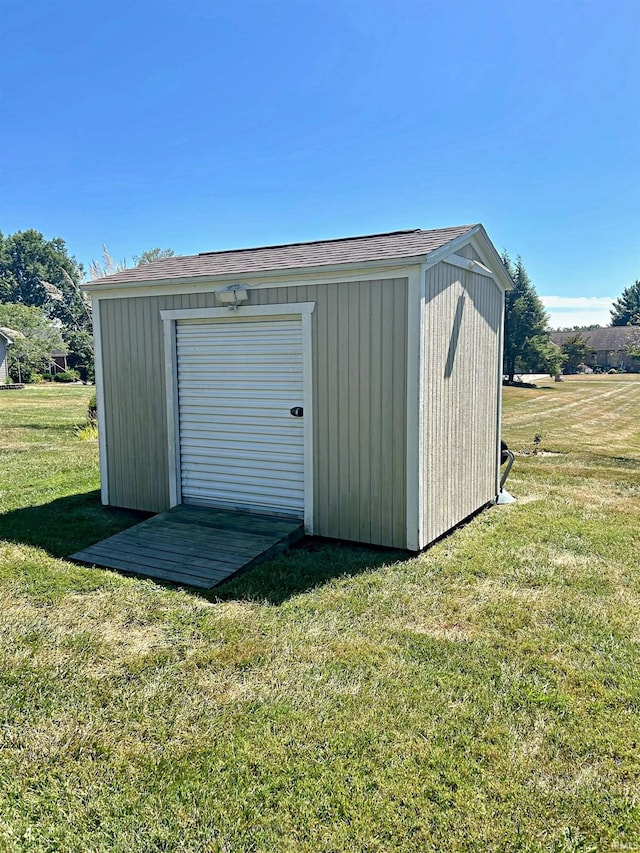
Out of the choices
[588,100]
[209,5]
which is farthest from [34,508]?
[588,100]

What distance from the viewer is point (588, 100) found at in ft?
31.9

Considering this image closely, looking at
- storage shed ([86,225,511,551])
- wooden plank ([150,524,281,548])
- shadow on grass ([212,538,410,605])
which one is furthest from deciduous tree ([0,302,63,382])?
shadow on grass ([212,538,410,605])

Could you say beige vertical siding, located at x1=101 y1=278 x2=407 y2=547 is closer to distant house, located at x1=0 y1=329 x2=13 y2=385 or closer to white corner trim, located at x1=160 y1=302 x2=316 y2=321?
white corner trim, located at x1=160 y1=302 x2=316 y2=321

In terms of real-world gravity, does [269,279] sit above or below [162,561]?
above

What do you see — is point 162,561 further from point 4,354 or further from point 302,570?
point 4,354

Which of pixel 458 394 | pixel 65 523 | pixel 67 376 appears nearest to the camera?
pixel 458 394

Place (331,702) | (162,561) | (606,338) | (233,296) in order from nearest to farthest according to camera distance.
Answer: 1. (331,702)
2. (162,561)
3. (233,296)
4. (606,338)

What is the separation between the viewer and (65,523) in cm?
562

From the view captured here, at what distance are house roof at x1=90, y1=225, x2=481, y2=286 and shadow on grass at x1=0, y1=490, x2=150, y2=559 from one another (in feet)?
8.22

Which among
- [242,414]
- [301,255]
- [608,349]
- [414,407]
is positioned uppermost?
[608,349]

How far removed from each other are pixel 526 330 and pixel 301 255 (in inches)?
1103

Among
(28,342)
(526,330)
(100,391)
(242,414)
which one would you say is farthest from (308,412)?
(28,342)

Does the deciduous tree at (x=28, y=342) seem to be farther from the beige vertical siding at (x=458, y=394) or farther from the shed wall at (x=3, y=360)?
the beige vertical siding at (x=458, y=394)

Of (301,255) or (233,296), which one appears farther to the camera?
(301,255)
